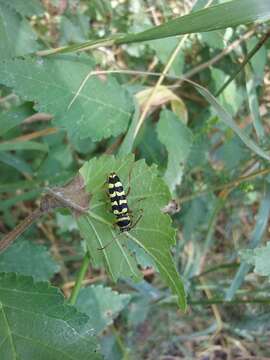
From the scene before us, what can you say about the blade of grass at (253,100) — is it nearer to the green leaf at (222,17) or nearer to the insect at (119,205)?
the green leaf at (222,17)

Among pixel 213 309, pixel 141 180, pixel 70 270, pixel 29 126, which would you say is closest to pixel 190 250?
pixel 213 309

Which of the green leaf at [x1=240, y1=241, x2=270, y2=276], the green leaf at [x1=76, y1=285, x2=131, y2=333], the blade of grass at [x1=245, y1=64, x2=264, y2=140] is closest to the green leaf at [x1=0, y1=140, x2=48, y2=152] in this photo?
the green leaf at [x1=76, y1=285, x2=131, y2=333]

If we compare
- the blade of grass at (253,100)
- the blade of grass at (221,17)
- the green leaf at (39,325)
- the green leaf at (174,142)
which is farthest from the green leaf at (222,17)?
the green leaf at (39,325)

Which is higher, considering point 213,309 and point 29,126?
point 29,126

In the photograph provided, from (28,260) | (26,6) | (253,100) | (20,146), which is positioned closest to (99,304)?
(28,260)

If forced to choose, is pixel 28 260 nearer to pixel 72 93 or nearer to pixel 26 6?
pixel 72 93

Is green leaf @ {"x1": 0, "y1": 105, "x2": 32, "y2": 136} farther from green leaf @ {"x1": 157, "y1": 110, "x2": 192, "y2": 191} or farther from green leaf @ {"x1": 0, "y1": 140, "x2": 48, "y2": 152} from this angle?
green leaf @ {"x1": 157, "y1": 110, "x2": 192, "y2": 191}

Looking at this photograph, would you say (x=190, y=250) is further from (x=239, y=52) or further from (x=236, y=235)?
(x=239, y=52)
